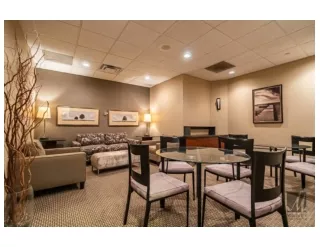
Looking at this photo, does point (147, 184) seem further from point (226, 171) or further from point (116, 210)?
point (226, 171)

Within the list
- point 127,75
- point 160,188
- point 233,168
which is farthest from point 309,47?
point 127,75

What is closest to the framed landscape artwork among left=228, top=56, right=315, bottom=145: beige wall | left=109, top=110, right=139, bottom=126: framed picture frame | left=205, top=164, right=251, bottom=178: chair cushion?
left=228, top=56, right=315, bottom=145: beige wall

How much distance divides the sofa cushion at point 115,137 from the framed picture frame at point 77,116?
0.58 m

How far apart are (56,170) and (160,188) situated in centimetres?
177

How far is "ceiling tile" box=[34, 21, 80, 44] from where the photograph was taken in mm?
2330

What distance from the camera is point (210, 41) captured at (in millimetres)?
2850

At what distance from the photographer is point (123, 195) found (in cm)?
233

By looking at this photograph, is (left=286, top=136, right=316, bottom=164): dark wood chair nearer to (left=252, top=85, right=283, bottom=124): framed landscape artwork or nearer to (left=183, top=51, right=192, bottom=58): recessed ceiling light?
(left=252, top=85, right=283, bottom=124): framed landscape artwork

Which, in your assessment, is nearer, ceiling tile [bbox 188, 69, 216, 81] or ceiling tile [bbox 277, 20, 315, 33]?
ceiling tile [bbox 277, 20, 315, 33]

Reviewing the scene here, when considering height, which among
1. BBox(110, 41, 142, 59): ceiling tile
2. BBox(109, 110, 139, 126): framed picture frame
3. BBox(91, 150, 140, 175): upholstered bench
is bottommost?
BBox(91, 150, 140, 175): upholstered bench

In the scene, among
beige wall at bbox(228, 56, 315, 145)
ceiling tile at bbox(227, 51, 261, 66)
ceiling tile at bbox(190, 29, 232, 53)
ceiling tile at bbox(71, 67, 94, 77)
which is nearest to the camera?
ceiling tile at bbox(190, 29, 232, 53)

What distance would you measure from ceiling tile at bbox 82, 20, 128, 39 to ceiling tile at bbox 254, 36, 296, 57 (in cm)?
271
